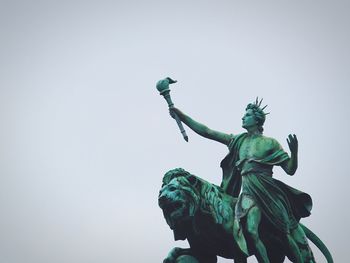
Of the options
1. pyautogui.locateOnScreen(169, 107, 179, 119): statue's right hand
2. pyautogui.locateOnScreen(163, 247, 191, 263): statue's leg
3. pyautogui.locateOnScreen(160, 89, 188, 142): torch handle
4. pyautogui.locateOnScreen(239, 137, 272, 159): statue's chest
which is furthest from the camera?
pyautogui.locateOnScreen(169, 107, 179, 119): statue's right hand

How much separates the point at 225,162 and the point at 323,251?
260 cm

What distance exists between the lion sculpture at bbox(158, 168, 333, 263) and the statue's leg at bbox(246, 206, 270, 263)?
19 centimetres

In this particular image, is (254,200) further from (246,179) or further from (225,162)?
(225,162)

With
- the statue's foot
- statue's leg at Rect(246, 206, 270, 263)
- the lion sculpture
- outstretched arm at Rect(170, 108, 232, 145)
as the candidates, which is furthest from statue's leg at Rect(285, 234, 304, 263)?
outstretched arm at Rect(170, 108, 232, 145)

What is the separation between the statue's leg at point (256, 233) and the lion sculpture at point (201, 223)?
193 mm

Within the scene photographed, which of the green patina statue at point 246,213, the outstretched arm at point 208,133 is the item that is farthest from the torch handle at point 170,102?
the green patina statue at point 246,213

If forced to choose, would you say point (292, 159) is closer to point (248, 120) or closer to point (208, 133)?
point (248, 120)

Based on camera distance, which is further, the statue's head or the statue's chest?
A: the statue's head

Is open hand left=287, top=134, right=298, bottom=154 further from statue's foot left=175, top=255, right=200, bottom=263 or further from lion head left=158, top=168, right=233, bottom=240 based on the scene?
statue's foot left=175, top=255, right=200, bottom=263

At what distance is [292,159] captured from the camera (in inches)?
525

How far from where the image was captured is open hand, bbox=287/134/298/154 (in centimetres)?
1312

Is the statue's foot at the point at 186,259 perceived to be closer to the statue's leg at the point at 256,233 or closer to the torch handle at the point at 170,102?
the statue's leg at the point at 256,233

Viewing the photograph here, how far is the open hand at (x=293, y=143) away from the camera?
43.0 ft

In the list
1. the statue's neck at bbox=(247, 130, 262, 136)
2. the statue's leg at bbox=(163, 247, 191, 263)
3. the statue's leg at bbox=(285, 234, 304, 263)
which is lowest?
the statue's leg at bbox=(285, 234, 304, 263)
